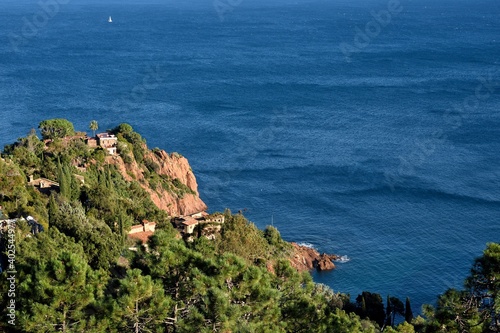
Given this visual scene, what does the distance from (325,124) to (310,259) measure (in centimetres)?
3802

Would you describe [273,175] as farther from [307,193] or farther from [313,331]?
[313,331]

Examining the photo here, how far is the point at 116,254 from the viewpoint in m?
33.5

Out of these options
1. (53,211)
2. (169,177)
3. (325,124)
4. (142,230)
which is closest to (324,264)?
(142,230)

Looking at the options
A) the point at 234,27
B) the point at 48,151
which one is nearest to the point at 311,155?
the point at 48,151

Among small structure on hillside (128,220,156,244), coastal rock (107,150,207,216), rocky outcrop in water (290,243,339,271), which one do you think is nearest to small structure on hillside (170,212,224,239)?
small structure on hillside (128,220,156,244)

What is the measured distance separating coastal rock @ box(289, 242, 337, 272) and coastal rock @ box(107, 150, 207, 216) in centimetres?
1123

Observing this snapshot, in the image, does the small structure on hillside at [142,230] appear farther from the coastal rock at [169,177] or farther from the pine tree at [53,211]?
the coastal rock at [169,177]

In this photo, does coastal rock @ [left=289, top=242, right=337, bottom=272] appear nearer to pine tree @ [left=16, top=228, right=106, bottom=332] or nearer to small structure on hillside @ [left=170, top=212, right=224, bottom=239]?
small structure on hillside @ [left=170, top=212, right=224, bottom=239]

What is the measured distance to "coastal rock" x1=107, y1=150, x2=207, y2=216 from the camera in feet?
190

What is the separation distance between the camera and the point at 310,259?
176ft

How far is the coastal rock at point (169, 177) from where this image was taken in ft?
190

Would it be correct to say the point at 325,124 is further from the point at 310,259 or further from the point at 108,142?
the point at 310,259

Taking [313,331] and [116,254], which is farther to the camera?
[116,254]

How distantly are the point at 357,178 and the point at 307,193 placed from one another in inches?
246
